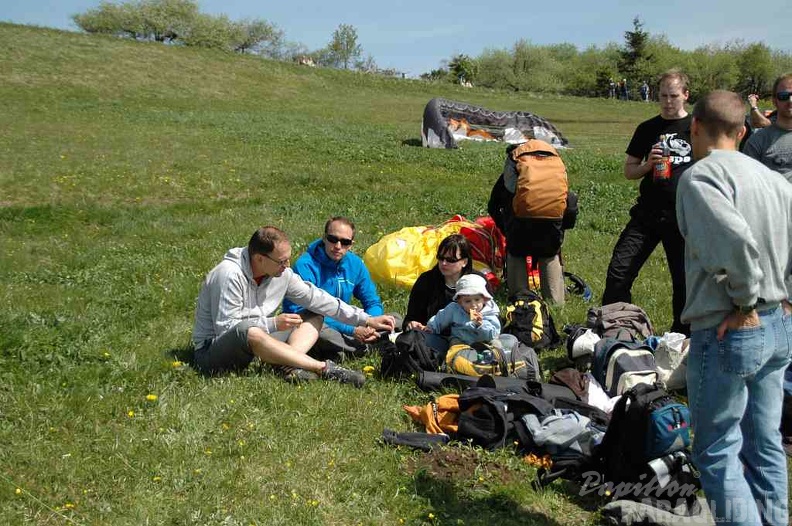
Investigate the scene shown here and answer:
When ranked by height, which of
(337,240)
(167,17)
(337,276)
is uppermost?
(167,17)

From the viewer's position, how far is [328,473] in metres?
4.36

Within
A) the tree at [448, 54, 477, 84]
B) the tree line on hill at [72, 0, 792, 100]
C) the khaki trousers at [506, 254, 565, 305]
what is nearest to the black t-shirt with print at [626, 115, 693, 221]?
the khaki trousers at [506, 254, 565, 305]

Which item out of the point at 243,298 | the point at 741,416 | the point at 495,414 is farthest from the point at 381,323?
the point at 741,416

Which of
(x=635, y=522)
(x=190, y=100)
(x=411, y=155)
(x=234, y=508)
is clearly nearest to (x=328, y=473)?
(x=234, y=508)

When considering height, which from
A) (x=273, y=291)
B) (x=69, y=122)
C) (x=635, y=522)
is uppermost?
(x=69, y=122)

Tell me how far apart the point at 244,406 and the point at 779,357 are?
3318 millimetres

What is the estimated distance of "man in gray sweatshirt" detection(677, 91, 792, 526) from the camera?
310 centimetres

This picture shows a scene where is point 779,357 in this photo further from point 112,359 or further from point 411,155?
point 411,155

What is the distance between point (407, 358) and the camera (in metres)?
5.75

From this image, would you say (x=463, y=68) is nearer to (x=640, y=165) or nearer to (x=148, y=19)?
(x=148, y=19)

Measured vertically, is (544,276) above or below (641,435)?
above

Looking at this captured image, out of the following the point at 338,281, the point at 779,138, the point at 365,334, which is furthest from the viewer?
the point at 338,281

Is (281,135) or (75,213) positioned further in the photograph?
(281,135)

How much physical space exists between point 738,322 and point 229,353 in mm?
3691
